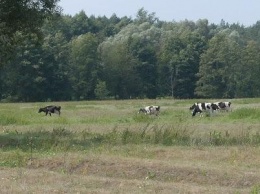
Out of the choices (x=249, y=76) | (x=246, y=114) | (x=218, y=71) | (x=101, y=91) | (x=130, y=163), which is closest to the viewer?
(x=130, y=163)

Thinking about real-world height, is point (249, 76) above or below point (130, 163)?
above

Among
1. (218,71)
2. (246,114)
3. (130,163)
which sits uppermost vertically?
(218,71)

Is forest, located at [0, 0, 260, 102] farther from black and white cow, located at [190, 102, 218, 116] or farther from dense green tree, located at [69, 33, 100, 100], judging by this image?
black and white cow, located at [190, 102, 218, 116]

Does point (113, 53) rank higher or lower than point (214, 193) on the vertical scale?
higher

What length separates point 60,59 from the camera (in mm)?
96500

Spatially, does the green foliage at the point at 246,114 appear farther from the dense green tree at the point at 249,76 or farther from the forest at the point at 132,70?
the dense green tree at the point at 249,76

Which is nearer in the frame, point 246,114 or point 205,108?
point 246,114

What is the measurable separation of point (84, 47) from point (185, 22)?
140ft

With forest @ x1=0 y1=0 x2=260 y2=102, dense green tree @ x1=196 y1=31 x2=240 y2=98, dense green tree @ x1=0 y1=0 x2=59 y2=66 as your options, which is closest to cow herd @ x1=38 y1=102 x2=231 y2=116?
dense green tree @ x1=0 y1=0 x2=59 y2=66

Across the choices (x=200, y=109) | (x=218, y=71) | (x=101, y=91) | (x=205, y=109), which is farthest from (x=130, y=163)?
(x=218, y=71)

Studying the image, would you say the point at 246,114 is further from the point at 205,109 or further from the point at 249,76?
the point at 249,76

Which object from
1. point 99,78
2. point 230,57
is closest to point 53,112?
point 99,78

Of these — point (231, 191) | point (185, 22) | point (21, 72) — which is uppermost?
point (185, 22)

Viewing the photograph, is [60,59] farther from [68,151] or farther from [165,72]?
[68,151]
